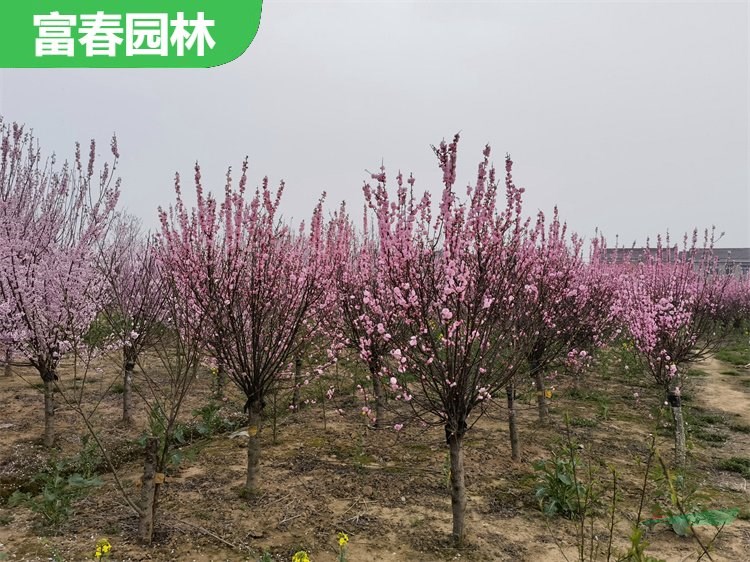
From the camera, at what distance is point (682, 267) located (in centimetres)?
1022

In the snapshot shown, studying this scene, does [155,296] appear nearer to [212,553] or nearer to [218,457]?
[218,457]

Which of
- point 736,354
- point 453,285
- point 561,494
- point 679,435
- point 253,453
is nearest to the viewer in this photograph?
point 453,285

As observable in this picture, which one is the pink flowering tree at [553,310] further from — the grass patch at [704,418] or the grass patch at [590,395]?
the grass patch at [704,418]

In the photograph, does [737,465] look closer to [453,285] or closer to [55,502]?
[453,285]

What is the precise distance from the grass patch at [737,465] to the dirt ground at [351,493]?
226 mm

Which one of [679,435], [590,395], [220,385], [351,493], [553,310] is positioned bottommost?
[590,395]

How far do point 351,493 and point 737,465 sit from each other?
20.0 feet

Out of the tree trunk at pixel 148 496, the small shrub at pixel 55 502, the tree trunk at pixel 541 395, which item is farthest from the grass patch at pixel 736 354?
the small shrub at pixel 55 502

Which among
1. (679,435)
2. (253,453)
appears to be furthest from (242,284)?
(679,435)

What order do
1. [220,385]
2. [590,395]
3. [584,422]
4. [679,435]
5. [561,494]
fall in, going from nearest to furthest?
[561,494]
[679,435]
[584,422]
[220,385]
[590,395]

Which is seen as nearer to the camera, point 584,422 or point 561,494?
point 561,494

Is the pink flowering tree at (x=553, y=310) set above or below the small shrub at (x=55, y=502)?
above

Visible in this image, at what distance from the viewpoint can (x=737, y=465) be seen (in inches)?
287

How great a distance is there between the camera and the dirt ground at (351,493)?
4.58 m
